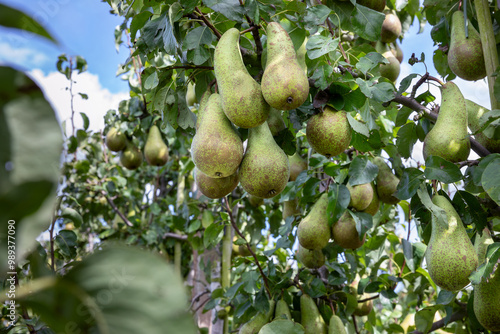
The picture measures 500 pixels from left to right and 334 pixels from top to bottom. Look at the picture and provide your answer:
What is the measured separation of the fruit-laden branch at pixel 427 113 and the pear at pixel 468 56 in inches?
11.0

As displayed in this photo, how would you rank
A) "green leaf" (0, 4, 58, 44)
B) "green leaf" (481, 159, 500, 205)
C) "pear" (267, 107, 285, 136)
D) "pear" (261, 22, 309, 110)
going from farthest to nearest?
1. "pear" (267, 107, 285, 136)
2. "green leaf" (481, 159, 500, 205)
3. "pear" (261, 22, 309, 110)
4. "green leaf" (0, 4, 58, 44)

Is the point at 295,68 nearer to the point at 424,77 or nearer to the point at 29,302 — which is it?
the point at 424,77

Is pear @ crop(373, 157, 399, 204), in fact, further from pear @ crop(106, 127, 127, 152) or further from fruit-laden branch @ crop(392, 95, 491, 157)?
pear @ crop(106, 127, 127, 152)

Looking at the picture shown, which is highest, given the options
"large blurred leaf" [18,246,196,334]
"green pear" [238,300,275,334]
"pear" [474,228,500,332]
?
"large blurred leaf" [18,246,196,334]

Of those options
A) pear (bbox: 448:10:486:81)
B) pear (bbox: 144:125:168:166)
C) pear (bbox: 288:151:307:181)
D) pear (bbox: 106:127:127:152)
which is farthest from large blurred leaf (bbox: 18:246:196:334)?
pear (bbox: 106:127:127:152)

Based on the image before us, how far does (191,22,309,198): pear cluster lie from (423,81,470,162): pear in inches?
20.7

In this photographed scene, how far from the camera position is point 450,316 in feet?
6.09

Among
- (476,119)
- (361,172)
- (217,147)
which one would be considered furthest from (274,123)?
(476,119)

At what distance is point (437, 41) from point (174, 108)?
123cm

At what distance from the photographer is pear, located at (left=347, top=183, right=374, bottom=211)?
168 cm

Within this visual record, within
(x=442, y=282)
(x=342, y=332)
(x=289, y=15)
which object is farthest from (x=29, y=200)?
(x=342, y=332)

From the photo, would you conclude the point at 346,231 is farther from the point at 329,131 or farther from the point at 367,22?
the point at 367,22

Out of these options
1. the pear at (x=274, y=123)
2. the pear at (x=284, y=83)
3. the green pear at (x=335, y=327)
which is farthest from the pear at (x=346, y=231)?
the pear at (x=284, y=83)

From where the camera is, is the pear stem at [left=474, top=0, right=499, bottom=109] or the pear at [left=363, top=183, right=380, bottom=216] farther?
the pear at [left=363, top=183, right=380, bottom=216]
